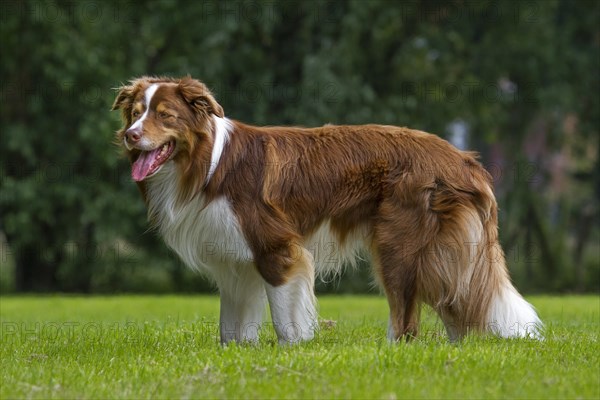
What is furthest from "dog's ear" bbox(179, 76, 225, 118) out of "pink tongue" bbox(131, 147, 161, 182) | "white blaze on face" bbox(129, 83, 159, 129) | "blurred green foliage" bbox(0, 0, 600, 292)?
"blurred green foliage" bbox(0, 0, 600, 292)

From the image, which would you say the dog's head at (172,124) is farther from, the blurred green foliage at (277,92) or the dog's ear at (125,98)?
the blurred green foliage at (277,92)

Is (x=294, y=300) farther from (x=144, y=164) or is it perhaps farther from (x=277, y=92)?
(x=277, y=92)

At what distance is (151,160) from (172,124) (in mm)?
335

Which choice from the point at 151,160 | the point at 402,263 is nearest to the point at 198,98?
the point at 151,160

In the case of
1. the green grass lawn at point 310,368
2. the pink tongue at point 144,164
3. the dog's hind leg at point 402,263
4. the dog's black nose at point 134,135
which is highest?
the dog's black nose at point 134,135

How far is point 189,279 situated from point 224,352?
16.0 meters

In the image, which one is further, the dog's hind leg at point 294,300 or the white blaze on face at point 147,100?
the dog's hind leg at point 294,300

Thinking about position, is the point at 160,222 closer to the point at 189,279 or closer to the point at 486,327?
the point at 486,327

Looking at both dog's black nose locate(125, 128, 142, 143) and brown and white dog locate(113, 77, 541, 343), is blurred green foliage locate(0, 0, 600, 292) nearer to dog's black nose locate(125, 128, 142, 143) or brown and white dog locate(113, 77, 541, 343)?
brown and white dog locate(113, 77, 541, 343)

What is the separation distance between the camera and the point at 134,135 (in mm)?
7180

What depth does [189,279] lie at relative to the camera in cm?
2259

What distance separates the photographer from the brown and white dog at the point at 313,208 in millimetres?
7387

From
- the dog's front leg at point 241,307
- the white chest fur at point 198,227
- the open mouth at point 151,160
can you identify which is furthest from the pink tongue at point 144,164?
the dog's front leg at point 241,307

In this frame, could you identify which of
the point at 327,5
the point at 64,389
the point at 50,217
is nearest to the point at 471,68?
the point at 327,5
